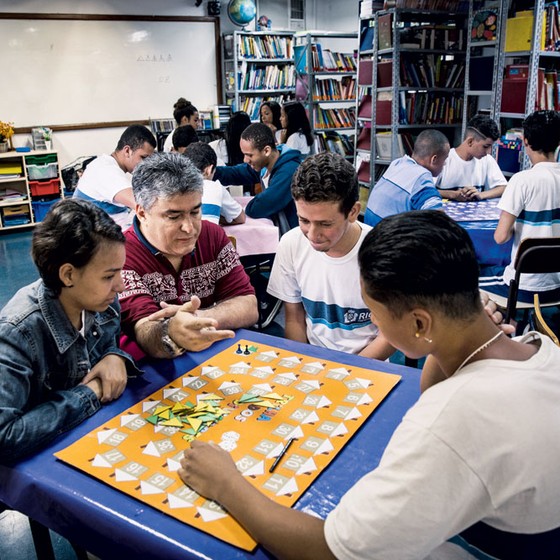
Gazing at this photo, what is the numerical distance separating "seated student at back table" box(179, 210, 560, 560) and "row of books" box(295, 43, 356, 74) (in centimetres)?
732

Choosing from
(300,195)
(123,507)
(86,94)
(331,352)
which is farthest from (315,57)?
(123,507)

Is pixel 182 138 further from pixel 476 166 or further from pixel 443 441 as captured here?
pixel 443 441

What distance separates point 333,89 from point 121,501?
7.73 metres

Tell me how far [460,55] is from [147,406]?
5950 mm

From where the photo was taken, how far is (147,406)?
→ 1313 millimetres

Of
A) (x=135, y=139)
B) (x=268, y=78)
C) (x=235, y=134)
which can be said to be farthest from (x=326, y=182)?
(x=268, y=78)

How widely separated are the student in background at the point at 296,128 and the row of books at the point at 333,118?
1.89 meters

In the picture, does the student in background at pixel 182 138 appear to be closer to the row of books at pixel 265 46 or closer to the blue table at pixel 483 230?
the blue table at pixel 483 230

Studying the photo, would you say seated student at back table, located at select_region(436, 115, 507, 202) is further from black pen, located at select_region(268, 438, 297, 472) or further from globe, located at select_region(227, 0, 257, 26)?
globe, located at select_region(227, 0, 257, 26)

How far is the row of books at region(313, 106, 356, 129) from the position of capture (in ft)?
26.1

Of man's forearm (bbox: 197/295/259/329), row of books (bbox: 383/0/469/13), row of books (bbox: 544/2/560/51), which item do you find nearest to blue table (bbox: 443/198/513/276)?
man's forearm (bbox: 197/295/259/329)

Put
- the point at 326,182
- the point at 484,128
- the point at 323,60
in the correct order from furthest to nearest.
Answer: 1. the point at 323,60
2. the point at 484,128
3. the point at 326,182

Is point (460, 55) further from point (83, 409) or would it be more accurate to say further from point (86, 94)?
point (83, 409)

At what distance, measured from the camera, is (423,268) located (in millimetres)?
851
